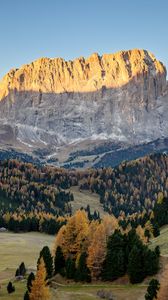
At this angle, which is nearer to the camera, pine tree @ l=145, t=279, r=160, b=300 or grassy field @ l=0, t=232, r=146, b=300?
pine tree @ l=145, t=279, r=160, b=300

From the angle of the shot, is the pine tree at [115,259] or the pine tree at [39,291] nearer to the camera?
the pine tree at [39,291]

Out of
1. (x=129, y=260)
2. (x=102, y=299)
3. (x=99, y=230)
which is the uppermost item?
(x=99, y=230)

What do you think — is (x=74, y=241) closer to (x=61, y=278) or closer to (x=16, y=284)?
(x=61, y=278)

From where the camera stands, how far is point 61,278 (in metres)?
101

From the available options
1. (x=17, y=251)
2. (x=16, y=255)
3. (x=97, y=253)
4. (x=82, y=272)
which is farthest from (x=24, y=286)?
(x=17, y=251)

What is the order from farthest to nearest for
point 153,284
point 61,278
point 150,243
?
point 150,243, point 61,278, point 153,284

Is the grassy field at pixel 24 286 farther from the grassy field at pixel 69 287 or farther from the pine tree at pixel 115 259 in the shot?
the pine tree at pixel 115 259

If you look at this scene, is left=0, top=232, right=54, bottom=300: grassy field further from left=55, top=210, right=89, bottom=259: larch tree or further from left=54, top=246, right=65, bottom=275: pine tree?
left=55, top=210, right=89, bottom=259: larch tree

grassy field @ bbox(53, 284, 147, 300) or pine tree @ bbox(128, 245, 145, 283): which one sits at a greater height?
pine tree @ bbox(128, 245, 145, 283)

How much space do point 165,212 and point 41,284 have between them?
71.9m

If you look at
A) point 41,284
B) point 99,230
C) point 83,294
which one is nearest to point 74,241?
point 99,230

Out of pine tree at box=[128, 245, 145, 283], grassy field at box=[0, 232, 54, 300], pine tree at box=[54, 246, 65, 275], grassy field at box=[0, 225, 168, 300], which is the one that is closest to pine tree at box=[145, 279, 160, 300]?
grassy field at box=[0, 225, 168, 300]

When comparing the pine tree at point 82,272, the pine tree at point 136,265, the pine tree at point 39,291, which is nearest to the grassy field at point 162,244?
the pine tree at point 136,265

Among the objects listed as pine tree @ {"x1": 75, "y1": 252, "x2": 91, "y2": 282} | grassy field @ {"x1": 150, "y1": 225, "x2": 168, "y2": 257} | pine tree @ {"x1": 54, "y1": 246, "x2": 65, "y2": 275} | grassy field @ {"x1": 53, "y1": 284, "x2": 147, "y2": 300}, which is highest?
grassy field @ {"x1": 150, "y1": 225, "x2": 168, "y2": 257}
